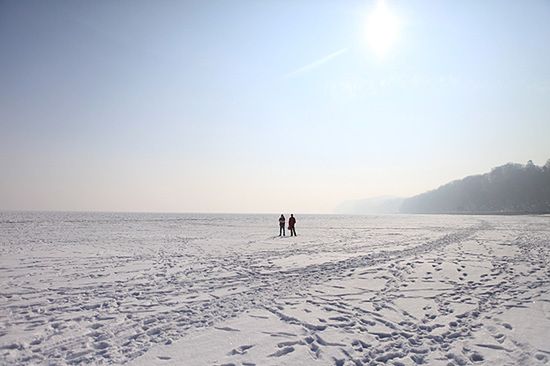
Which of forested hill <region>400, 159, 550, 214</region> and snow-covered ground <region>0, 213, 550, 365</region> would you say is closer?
snow-covered ground <region>0, 213, 550, 365</region>

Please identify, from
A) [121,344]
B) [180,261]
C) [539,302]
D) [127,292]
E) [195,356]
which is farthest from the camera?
[180,261]

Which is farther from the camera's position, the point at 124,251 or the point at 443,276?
the point at 124,251

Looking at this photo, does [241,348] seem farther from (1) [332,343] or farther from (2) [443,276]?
(2) [443,276]

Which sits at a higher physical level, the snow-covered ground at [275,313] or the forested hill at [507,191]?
the forested hill at [507,191]

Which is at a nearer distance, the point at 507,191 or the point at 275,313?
the point at 275,313

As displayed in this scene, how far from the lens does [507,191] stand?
107750 mm

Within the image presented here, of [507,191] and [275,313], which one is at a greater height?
[507,191]

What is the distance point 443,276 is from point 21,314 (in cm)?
1245

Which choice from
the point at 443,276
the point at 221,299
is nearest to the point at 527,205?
the point at 443,276

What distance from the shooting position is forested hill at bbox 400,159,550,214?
96375 millimetres

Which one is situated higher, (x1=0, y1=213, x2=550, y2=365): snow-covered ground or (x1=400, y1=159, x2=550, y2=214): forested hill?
(x1=400, y1=159, x2=550, y2=214): forested hill

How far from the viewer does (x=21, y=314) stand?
7.31 m

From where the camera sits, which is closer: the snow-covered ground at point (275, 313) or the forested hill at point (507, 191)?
the snow-covered ground at point (275, 313)

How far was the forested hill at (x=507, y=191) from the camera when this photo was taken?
96375 mm
